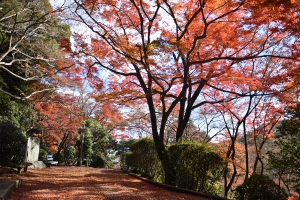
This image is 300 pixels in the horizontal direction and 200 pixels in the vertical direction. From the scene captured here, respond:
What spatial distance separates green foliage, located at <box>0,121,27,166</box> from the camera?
10.1 metres

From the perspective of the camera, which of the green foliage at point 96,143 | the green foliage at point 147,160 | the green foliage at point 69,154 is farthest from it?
the green foliage at point 69,154

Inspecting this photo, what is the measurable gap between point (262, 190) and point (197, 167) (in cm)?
213

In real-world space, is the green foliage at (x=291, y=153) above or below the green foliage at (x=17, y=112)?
below

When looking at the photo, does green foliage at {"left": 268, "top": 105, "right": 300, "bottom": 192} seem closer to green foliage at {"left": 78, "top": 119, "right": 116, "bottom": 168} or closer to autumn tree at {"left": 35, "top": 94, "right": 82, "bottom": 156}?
autumn tree at {"left": 35, "top": 94, "right": 82, "bottom": 156}

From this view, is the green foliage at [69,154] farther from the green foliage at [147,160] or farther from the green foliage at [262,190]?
the green foliage at [262,190]

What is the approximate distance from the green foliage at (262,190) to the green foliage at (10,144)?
27.3 ft

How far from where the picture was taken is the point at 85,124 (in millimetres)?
21250

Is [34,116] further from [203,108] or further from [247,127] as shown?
[247,127]

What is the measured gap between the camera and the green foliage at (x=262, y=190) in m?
5.43

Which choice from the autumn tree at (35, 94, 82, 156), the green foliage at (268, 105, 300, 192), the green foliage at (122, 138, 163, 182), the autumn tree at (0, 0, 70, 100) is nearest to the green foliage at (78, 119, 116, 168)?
the autumn tree at (35, 94, 82, 156)

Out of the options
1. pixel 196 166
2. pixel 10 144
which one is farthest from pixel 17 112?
pixel 196 166

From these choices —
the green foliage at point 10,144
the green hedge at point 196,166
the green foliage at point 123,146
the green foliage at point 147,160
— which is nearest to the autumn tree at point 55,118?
the green foliage at point 10,144

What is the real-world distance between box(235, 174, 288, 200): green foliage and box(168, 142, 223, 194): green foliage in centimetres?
123

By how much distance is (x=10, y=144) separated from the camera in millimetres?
10156
